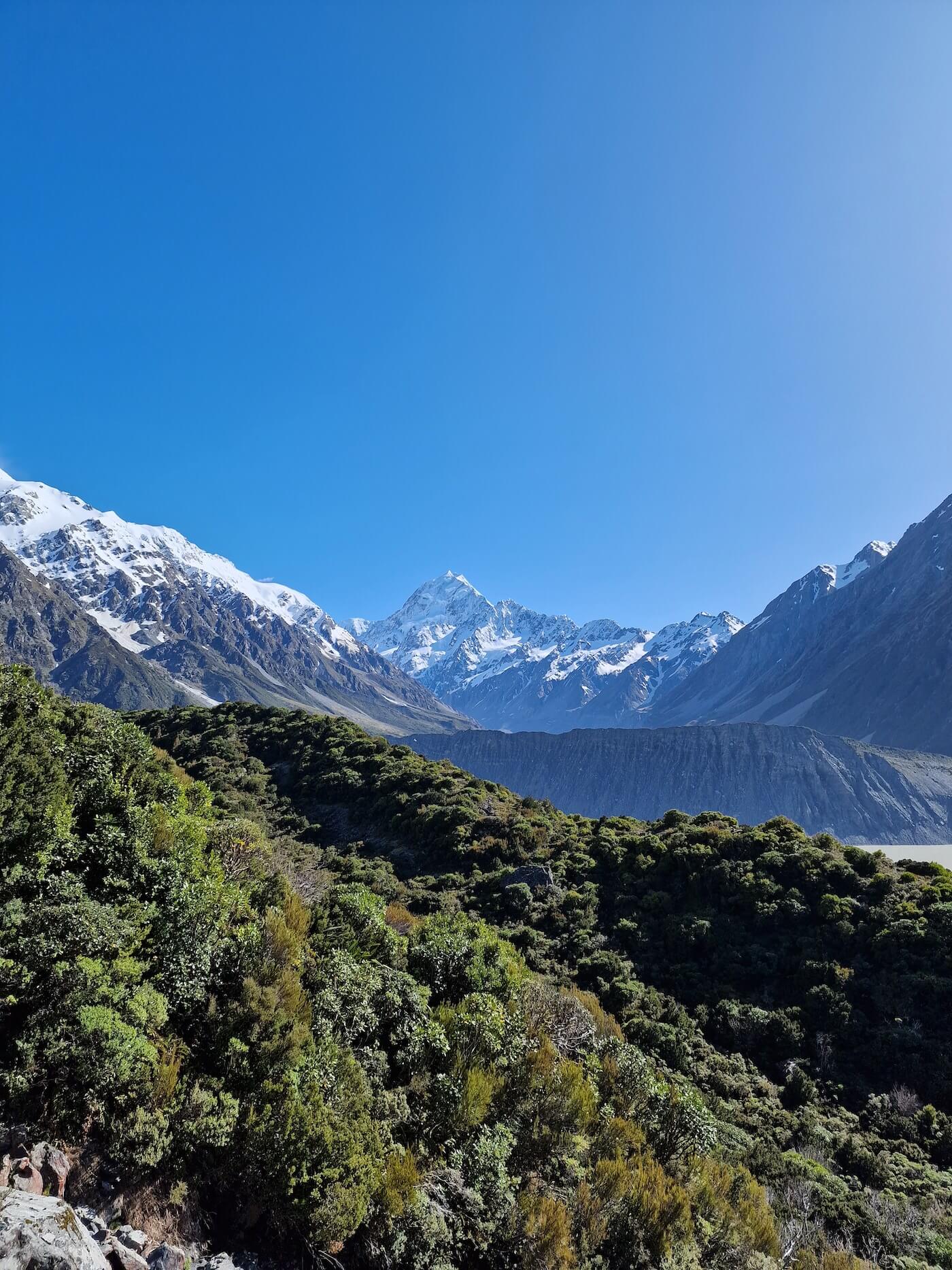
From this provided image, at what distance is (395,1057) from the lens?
1343cm

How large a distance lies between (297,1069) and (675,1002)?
2016 cm

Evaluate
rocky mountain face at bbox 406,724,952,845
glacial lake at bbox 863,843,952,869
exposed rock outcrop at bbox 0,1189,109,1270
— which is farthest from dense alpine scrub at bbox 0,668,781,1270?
rocky mountain face at bbox 406,724,952,845

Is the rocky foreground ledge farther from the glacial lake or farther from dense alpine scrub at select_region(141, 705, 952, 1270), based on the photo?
the glacial lake

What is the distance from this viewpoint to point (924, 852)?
109750 mm

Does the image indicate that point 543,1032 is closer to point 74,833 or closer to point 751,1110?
point 751,1110

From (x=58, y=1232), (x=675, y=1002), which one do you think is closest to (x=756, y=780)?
(x=675, y=1002)

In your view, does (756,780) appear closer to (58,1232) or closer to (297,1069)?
(297,1069)

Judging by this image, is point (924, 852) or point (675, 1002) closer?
point (675, 1002)

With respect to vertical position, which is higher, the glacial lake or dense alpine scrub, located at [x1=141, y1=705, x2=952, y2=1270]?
the glacial lake

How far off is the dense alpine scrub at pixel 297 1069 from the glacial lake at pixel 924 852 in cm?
11171

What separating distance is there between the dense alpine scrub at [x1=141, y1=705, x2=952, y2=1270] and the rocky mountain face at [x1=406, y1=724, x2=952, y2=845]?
341 feet

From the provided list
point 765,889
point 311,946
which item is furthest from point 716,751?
point 311,946

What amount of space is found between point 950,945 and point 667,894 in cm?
1231

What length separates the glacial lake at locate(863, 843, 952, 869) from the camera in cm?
10075
